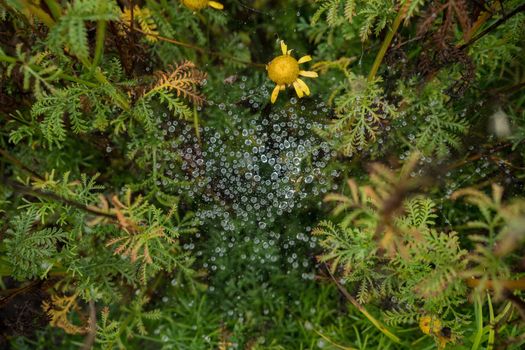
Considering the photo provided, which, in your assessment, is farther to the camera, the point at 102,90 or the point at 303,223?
the point at 303,223

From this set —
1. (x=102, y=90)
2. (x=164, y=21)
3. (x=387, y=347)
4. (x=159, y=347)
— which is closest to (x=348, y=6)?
(x=164, y=21)

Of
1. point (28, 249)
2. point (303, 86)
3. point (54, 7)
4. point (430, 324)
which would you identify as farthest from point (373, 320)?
point (54, 7)

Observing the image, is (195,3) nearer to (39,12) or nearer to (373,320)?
(39,12)

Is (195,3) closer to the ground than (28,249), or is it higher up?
higher up

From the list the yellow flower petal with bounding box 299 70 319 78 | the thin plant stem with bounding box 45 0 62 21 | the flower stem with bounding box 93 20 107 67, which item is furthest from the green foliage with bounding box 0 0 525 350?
the thin plant stem with bounding box 45 0 62 21

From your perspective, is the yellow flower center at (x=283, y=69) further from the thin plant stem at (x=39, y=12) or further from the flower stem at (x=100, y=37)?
the thin plant stem at (x=39, y=12)

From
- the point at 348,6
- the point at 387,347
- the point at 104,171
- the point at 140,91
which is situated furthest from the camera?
the point at 104,171

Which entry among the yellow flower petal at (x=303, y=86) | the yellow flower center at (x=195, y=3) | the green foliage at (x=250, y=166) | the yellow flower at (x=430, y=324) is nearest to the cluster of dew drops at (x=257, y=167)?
the green foliage at (x=250, y=166)

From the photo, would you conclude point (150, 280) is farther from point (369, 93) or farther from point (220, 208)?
point (369, 93)
